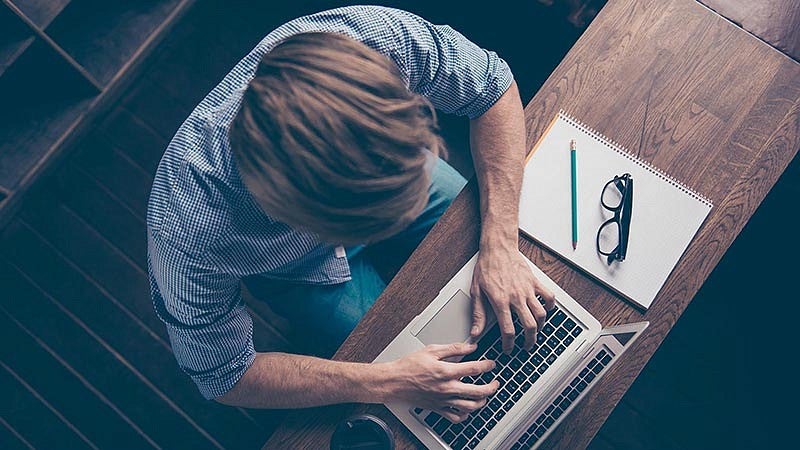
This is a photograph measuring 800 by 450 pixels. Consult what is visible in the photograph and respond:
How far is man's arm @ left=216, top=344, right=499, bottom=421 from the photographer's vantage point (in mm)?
1036

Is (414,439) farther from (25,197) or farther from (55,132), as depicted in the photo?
(25,197)

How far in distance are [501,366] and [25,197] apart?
170 cm

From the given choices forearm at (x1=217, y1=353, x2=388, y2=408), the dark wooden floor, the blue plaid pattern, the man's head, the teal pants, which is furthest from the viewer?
the dark wooden floor

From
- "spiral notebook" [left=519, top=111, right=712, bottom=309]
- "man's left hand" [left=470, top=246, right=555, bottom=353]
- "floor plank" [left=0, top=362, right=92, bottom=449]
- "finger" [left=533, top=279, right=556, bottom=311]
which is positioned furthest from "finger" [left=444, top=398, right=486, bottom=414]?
"floor plank" [left=0, top=362, right=92, bottom=449]

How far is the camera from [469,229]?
1140 millimetres

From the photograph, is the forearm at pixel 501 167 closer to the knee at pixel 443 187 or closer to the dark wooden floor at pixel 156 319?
the knee at pixel 443 187

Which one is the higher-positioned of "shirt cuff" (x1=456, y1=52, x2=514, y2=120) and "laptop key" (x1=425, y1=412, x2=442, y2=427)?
"shirt cuff" (x1=456, y1=52, x2=514, y2=120)

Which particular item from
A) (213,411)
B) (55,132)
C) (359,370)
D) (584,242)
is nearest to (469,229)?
(584,242)

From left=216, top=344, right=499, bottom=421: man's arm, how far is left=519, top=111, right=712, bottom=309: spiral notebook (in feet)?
0.91

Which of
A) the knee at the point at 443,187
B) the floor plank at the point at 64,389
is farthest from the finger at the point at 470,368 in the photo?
the floor plank at the point at 64,389

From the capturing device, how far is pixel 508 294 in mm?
1066

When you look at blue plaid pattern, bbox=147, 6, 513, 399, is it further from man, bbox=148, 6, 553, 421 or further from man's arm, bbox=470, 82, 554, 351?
man's arm, bbox=470, 82, 554, 351

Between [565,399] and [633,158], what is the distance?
477mm

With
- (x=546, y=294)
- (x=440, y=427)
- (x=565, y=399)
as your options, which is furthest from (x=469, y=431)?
(x=546, y=294)
